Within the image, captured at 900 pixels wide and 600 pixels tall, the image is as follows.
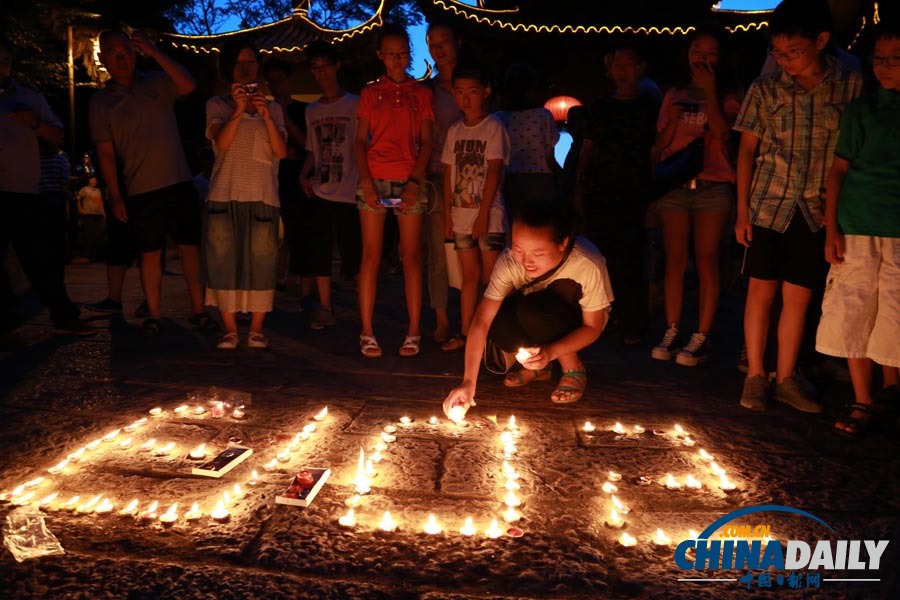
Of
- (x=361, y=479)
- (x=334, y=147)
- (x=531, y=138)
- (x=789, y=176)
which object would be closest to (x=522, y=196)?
(x=531, y=138)

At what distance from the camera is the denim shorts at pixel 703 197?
3885 mm

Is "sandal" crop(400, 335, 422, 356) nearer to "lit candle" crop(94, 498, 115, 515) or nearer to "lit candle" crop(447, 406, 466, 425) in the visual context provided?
"lit candle" crop(447, 406, 466, 425)

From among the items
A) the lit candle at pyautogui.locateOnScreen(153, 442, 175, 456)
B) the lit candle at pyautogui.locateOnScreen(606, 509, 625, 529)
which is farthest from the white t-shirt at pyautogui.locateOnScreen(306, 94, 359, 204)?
the lit candle at pyautogui.locateOnScreen(606, 509, 625, 529)

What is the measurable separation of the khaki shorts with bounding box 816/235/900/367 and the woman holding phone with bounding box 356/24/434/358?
7.23 feet

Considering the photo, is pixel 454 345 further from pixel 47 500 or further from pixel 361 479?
pixel 47 500

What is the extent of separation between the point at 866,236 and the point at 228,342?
11.1 feet

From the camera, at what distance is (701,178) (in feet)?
12.8

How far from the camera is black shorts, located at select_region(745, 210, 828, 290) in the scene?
3014mm

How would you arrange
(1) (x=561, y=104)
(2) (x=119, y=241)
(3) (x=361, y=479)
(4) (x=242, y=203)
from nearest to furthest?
(3) (x=361, y=479), (4) (x=242, y=203), (2) (x=119, y=241), (1) (x=561, y=104)

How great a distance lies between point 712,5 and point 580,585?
11.3 m

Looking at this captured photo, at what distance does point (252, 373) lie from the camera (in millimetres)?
3668

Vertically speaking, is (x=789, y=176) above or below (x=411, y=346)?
above

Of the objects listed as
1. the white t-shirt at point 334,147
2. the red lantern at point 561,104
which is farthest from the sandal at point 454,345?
the red lantern at point 561,104

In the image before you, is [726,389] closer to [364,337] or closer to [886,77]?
[886,77]
